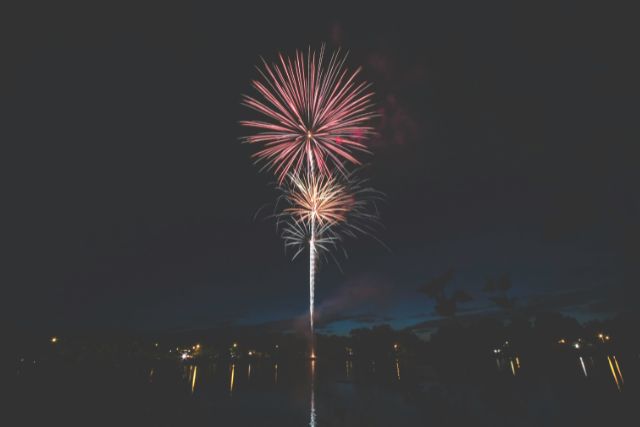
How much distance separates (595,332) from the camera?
138 metres

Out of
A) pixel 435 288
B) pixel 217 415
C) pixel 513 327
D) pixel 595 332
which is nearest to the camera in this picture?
pixel 217 415

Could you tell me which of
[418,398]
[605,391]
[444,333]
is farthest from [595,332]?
[418,398]

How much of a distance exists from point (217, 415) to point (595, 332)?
6960 inches

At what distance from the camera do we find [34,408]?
16.2 meters

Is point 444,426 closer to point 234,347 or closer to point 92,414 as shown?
point 92,414

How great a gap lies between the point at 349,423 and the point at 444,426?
349cm

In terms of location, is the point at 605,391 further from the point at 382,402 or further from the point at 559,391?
the point at 382,402

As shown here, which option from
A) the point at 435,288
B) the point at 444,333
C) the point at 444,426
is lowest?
the point at 444,426

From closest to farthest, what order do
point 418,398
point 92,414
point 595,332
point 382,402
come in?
point 92,414 → point 382,402 → point 418,398 → point 595,332

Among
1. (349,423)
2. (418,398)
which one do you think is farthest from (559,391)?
(349,423)

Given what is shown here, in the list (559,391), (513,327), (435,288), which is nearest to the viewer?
(559,391)

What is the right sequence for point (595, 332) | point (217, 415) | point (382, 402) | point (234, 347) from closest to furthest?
point (217, 415) → point (382, 402) → point (595, 332) → point (234, 347)

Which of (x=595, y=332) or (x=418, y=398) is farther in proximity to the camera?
A: (x=595, y=332)

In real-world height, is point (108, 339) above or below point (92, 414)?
above
